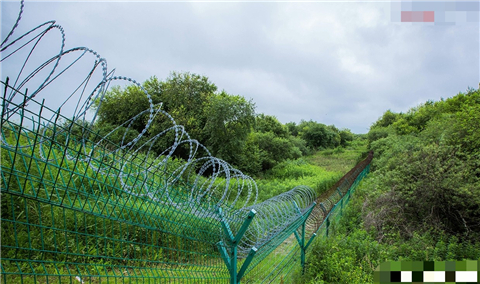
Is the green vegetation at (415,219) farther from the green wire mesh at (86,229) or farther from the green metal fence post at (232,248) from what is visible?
the green metal fence post at (232,248)

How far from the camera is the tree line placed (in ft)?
54.8

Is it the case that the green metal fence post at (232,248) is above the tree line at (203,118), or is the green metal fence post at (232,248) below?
below

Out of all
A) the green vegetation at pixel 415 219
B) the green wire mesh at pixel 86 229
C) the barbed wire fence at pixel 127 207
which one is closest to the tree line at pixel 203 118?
the green vegetation at pixel 415 219

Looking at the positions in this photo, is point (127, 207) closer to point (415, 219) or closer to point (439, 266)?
point (439, 266)

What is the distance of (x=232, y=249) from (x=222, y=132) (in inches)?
570

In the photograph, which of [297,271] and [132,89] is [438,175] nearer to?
[297,271]

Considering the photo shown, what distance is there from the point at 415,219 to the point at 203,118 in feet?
44.6

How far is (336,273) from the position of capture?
169 inches

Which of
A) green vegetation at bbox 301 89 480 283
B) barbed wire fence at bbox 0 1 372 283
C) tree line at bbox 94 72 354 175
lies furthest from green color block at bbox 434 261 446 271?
tree line at bbox 94 72 354 175

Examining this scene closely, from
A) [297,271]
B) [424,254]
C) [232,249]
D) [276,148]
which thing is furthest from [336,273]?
[276,148]

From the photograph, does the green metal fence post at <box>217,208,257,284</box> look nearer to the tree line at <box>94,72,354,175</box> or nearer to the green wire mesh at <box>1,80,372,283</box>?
the green wire mesh at <box>1,80,372,283</box>

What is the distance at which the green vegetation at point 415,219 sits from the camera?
4840mm

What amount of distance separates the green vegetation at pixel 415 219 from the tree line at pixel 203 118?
30.6 ft

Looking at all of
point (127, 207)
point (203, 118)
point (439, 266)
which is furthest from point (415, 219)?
point (203, 118)
